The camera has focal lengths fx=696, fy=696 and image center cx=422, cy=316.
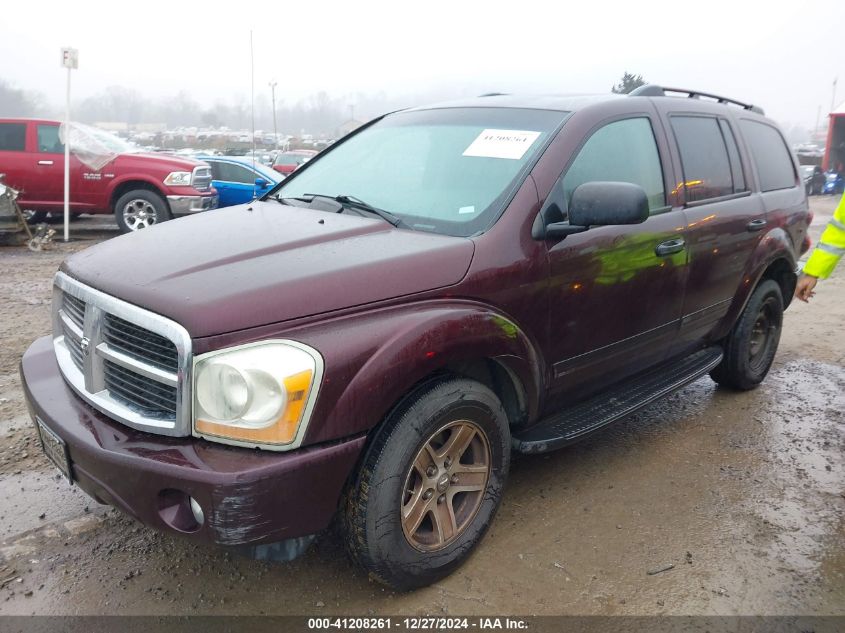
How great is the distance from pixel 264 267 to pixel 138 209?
30.4 feet

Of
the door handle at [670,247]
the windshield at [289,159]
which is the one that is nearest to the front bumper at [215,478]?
the door handle at [670,247]

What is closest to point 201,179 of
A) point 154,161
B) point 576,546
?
point 154,161

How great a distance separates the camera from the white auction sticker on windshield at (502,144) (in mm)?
3023

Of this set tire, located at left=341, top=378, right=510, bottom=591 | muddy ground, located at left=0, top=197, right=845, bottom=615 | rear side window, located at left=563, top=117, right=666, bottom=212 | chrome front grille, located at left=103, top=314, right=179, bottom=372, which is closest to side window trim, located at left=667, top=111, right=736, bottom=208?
rear side window, located at left=563, top=117, right=666, bottom=212

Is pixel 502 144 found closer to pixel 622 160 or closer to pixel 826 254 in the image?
pixel 622 160

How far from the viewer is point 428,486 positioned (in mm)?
2590

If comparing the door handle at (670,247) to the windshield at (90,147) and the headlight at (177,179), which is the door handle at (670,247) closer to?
the headlight at (177,179)

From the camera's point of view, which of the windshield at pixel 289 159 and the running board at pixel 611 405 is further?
the windshield at pixel 289 159

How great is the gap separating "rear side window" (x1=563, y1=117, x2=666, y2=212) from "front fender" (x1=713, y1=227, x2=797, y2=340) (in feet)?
3.59

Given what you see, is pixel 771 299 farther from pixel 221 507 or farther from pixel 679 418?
pixel 221 507

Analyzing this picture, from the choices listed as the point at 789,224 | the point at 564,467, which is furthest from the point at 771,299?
the point at 564,467

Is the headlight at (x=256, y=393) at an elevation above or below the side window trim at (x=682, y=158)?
below

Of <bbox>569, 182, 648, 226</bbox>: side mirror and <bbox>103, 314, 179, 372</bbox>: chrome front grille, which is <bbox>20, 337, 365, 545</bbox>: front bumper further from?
<bbox>569, 182, 648, 226</bbox>: side mirror

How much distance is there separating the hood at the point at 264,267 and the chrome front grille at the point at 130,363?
0.05 meters
